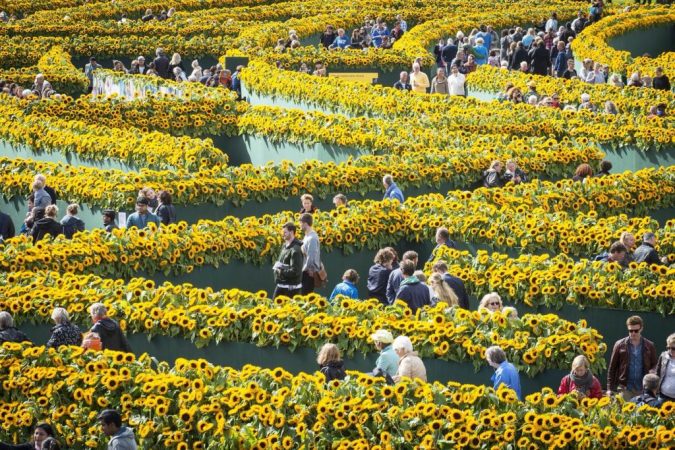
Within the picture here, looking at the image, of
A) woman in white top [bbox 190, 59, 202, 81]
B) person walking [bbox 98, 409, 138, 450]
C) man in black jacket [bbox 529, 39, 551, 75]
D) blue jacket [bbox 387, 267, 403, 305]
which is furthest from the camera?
man in black jacket [bbox 529, 39, 551, 75]

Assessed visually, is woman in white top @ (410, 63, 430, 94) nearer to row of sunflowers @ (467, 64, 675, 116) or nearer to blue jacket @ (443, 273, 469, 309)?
row of sunflowers @ (467, 64, 675, 116)

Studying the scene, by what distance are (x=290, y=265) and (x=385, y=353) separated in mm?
4200

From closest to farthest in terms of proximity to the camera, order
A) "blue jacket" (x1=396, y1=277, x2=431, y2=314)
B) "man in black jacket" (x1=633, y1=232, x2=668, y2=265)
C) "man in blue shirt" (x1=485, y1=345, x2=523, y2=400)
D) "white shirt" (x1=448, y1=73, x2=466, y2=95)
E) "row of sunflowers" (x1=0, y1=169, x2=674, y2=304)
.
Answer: "man in blue shirt" (x1=485, y1=345, x2=523, y2=400) → "blue jacket" (x1=396, y1=277, x2=431, y2=314) → "man in black jacket" (x1=633, y1=232, x2=668, y2=265) → "row of sunflowers" (x1=0, y1=169, x2=674, y2=304) → "white shirt" (x1=448, y1=73, x2=466, y2=95)

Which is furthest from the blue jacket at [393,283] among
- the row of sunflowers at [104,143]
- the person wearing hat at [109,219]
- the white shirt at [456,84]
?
the white shirt at [456,84]

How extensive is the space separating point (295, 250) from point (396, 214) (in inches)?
87.9

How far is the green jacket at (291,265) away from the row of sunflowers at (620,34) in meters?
19.6

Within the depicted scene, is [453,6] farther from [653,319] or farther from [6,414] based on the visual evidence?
[6,414]


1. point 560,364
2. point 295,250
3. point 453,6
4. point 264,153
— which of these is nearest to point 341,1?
point 453,6

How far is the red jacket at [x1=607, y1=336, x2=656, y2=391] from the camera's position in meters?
15.7

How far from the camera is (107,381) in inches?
541

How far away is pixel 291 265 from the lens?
18984 millimetres

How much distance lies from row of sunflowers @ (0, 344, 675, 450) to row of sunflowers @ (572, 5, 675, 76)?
980 inches

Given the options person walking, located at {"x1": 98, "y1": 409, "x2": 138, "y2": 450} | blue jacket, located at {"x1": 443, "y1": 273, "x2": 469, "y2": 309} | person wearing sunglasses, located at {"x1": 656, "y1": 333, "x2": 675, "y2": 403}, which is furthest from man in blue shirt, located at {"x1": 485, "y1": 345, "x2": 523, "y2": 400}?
person walking, located at {"x1": 98, "y1": 409, "x2": 138, "y2": 450}

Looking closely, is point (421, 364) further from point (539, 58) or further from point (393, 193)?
point (539, 58)
